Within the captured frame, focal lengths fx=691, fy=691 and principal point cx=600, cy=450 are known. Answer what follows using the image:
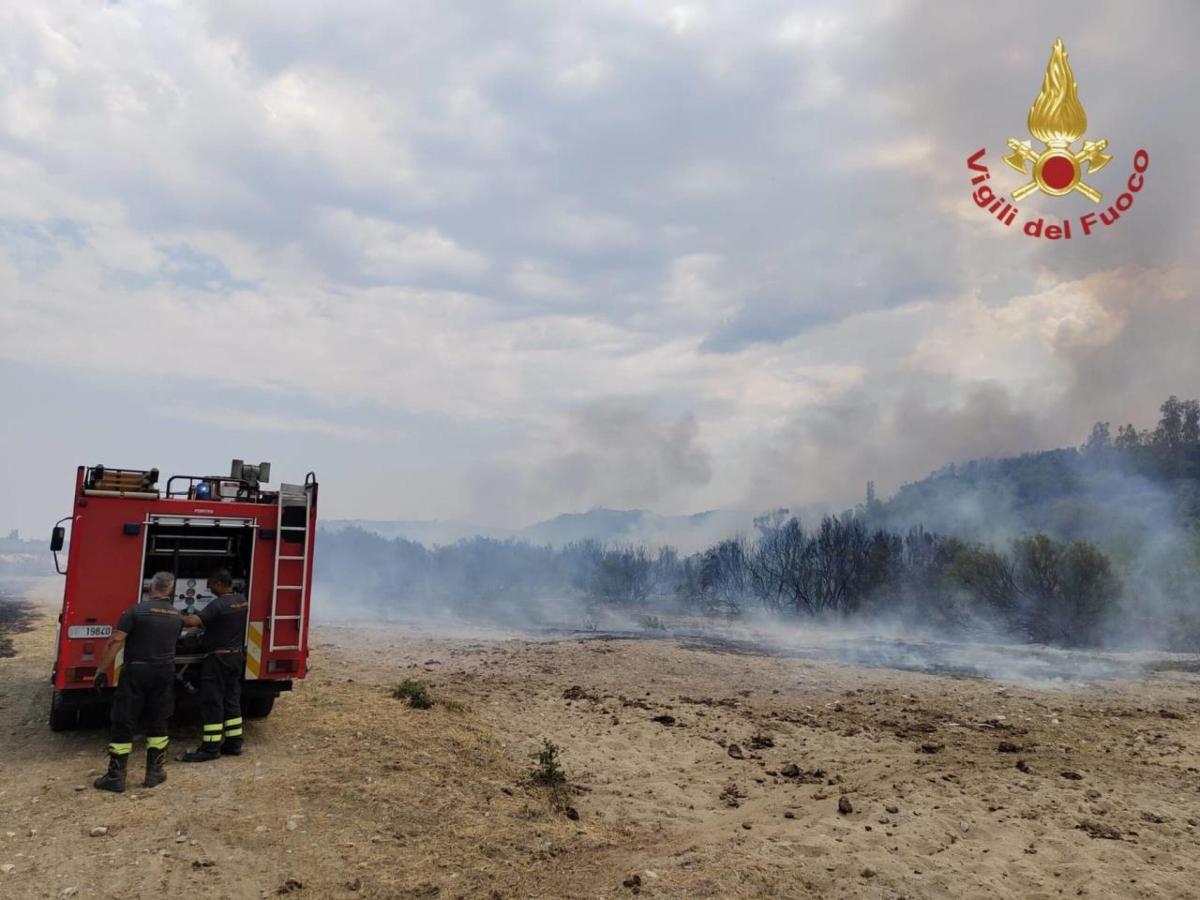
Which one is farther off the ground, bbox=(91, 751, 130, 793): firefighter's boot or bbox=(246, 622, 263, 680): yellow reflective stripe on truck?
bbox=(246, 622, 263, 680): yellow reflective stripe on truck

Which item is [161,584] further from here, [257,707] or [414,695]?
[414,695]

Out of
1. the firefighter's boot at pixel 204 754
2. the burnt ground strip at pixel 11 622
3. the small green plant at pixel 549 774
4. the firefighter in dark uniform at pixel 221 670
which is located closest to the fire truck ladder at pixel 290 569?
the firefighter in dark uniform at pixel 221 670

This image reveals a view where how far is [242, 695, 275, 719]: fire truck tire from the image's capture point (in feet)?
29.3

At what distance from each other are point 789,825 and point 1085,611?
1327 inches

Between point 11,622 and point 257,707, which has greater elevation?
point 257,707

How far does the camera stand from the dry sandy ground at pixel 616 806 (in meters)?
5.45

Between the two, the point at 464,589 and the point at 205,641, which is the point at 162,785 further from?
the point at 464,589

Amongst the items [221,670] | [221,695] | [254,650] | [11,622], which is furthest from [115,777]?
[11,622]

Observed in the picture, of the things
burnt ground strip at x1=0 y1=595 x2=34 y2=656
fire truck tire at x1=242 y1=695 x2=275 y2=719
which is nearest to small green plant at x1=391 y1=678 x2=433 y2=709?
fire truck tire at x1=242 y1=695 x2=275 y2=719

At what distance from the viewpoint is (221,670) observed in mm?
7617

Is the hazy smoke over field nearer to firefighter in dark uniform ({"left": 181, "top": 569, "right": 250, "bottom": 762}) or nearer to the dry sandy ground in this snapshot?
the dry sandy ground

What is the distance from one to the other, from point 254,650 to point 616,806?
462cm

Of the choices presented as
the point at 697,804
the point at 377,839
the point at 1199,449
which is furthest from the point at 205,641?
the point at 1199,449

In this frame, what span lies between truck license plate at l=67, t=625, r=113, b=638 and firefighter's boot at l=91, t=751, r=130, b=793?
144cm
